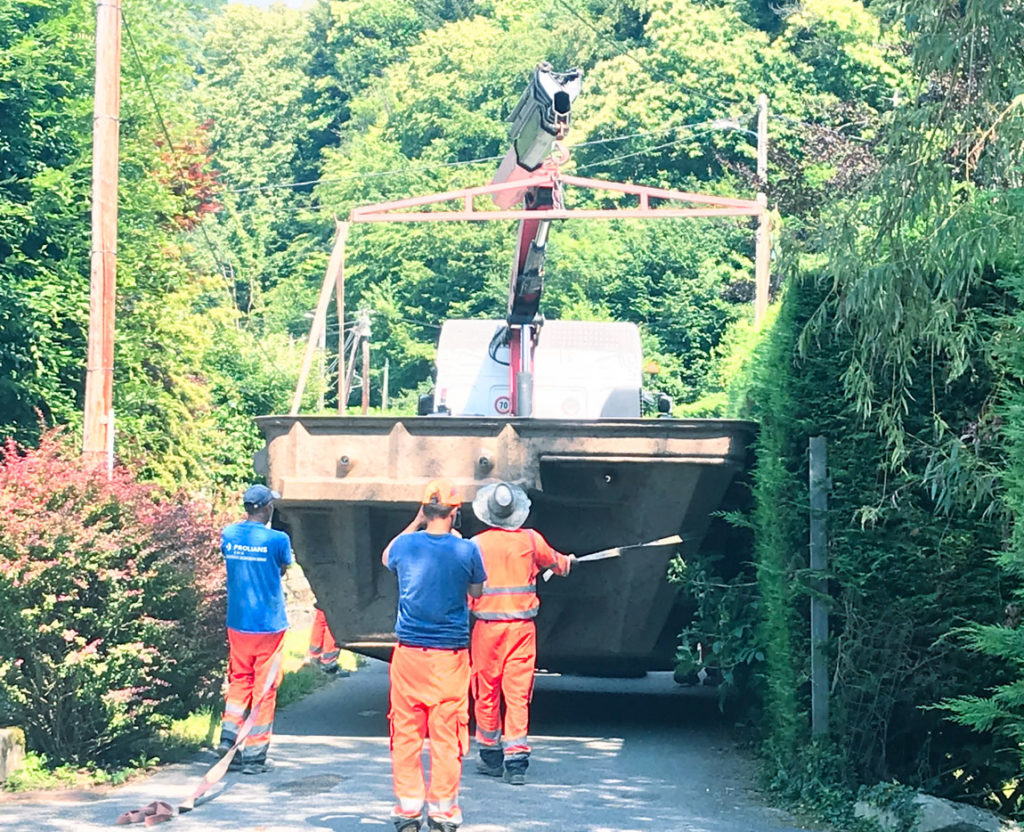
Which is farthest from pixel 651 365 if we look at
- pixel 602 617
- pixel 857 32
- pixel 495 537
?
pixel 857 32

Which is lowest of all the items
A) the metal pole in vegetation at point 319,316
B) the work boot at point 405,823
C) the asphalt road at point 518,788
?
the asphalt road at point 518,788

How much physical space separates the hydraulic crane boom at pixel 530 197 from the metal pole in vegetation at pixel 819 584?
11.4ft

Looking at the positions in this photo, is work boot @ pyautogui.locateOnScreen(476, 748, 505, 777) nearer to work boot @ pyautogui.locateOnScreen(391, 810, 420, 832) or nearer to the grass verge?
the grass verge

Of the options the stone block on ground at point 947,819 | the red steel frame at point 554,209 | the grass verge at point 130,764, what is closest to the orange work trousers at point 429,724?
the stone block on ground at point 947,819

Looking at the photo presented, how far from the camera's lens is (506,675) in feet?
29.1

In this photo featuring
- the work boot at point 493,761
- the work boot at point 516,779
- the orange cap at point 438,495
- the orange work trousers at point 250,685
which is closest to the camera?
the orange cap at point 438,495

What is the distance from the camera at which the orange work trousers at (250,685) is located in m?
8.95

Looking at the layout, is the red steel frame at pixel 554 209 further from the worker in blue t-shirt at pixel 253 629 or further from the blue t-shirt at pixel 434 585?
the blue t-shirt at pixel 434 585

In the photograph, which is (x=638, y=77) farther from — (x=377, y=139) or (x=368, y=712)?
(x=368, y=712)

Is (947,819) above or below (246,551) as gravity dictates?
below

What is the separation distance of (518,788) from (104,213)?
6.41m

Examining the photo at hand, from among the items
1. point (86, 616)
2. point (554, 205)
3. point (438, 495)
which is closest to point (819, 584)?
point (438, 495)

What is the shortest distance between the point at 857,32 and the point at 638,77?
Answer: 20.6 ft

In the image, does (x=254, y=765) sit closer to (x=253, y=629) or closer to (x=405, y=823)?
(x=253, y=629)
